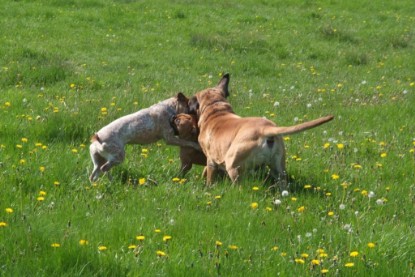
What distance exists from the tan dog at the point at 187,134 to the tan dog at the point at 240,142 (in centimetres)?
13

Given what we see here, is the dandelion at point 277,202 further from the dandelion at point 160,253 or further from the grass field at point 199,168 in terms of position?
the dandelion at point 160,253

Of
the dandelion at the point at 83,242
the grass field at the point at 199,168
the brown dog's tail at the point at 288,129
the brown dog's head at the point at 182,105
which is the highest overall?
the brown dog's tail at the point at 288,129

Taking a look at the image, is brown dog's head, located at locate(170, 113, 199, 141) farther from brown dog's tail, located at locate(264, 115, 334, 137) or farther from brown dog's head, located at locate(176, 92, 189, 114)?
brown dog's tail, located at locate(264, 115, 334, 137)

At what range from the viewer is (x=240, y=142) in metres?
6.32

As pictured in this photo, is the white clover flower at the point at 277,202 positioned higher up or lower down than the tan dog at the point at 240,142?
lower down

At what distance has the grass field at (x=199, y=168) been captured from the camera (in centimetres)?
461

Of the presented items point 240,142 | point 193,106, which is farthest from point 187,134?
point 240,142

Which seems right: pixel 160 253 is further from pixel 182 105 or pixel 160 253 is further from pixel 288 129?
pixel 182 105

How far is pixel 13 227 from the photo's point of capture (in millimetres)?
4730

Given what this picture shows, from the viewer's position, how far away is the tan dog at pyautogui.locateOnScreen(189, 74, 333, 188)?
6172mm

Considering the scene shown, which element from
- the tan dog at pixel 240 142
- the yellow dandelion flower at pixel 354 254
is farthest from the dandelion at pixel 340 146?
the yellow dandelion flower at pixel 354 254

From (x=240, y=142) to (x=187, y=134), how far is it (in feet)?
3.89

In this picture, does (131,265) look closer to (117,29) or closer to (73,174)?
(73,174)

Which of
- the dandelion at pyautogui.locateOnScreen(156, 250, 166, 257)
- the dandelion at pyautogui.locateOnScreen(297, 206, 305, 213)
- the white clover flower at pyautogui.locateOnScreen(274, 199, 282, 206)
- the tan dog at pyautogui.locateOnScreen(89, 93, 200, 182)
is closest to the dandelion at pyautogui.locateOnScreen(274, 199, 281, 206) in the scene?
the white clover flower at pyautogui.locateOnScreen(274, 199, 282, 206)
